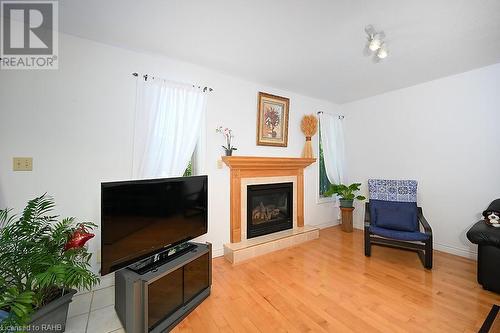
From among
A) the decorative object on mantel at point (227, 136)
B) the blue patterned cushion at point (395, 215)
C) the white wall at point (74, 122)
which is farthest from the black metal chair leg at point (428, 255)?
the white wall at point (74, 122)

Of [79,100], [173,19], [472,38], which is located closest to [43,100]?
[79,100]

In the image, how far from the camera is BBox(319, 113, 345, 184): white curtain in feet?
13.8

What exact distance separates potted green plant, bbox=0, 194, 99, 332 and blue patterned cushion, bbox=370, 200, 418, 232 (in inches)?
138

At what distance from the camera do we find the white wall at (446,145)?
9.18ft

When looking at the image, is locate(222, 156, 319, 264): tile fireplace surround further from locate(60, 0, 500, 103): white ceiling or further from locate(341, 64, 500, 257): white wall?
locate(341, 64, 500, 257): white wall

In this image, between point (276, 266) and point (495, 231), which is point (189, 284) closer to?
point (276, 266)

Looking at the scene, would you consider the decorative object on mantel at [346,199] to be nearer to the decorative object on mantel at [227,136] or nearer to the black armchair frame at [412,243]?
the black armchair frame at [412,243]

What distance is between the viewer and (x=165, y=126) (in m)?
2.52

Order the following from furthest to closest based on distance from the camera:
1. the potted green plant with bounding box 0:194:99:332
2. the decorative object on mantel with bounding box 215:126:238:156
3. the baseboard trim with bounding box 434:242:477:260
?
the decorative object on mantel with bounding box 215:126:238:156, the baseboard trim with bounding box 434:242:477:260, the potted green plant with bounding box 0:194:99:332

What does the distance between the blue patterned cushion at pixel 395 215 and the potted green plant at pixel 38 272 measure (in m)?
3.51

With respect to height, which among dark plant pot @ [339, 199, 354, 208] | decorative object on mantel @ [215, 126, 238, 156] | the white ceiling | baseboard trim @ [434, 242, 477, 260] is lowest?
baseboard trim @ [434, 242, 477, 260]

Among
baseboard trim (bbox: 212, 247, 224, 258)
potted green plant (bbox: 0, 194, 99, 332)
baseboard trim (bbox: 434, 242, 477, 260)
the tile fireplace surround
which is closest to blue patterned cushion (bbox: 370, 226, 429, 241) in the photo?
baseboard trim (bbox: 434, 242, 477, 260)

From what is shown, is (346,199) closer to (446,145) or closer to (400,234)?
(400,234)

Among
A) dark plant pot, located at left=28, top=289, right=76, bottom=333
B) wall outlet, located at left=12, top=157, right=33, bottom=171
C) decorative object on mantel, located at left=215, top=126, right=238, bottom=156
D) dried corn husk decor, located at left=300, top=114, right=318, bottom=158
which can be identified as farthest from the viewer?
dried corn husk decor, located at left=300, top=114, right=318, bottom=158
